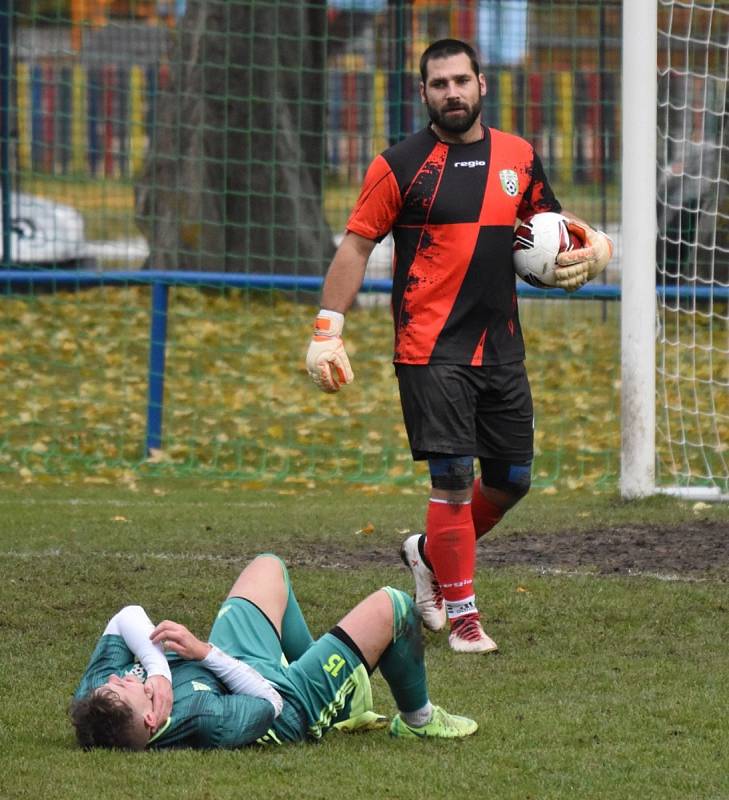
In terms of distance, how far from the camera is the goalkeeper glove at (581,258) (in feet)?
20.3

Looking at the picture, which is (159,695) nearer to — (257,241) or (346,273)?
(346,273)

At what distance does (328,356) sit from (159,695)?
1.76 m

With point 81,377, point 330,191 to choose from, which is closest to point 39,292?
point 81,377

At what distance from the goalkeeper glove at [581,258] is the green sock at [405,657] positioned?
1.86 meters

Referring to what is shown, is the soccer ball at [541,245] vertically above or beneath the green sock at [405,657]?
above

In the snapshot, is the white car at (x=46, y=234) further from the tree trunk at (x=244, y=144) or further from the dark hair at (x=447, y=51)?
the dark hair at (x=447, y=51)

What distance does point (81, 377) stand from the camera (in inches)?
511

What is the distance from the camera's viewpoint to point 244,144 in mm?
15578

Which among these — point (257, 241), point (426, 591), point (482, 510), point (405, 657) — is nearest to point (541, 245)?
point (482, 510)

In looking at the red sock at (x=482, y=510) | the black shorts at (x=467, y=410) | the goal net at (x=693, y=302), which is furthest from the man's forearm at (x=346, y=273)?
the goal net at (x=693, y=302)

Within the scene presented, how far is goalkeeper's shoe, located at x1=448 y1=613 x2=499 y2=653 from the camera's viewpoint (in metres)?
5.97

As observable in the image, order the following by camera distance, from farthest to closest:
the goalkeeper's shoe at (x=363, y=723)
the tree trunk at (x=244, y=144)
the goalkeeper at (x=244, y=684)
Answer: the tree trunk at (x=244, y=144), the goalkeeper's shoe at (x=363, y=723), the goalkeeper at (x=244, y=684)

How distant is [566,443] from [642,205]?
2.88m

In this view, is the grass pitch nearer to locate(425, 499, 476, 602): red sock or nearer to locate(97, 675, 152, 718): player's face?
locate(97, 675, 152, 718): player's face
